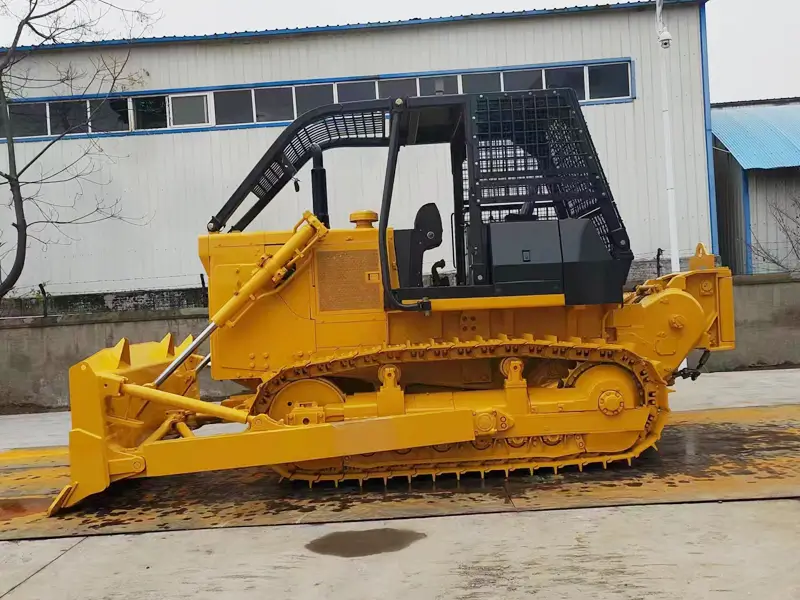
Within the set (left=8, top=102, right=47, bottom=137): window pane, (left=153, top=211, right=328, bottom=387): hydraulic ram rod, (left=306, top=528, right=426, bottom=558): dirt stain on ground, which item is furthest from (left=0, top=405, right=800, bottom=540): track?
(left=8, top=102, right=47, bottom=137): window pane

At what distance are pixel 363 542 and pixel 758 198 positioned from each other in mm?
13075

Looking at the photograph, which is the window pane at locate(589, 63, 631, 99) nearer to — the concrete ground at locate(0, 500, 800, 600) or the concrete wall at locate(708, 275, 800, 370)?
the concrete wall at locate(708, 275, 800, 370)

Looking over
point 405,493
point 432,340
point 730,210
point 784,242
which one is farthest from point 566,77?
point 405,493

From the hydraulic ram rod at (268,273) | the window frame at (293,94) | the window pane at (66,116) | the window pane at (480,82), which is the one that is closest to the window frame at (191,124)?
the window frame at (293,94)

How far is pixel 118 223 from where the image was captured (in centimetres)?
1324

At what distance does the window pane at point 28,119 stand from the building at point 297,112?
31 millimetres

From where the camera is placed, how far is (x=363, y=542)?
13.1ft

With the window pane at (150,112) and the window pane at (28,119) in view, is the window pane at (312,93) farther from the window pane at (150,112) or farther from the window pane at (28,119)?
the window pane at (28,119)

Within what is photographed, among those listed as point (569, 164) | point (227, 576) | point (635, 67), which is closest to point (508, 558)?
point (227, 576)

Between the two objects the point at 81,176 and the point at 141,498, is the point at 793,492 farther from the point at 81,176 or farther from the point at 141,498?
the point at 81,176

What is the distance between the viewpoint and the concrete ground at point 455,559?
129 inches

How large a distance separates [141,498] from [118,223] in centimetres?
924

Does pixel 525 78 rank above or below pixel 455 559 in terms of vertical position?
above

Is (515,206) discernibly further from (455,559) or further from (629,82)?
(629,82)
